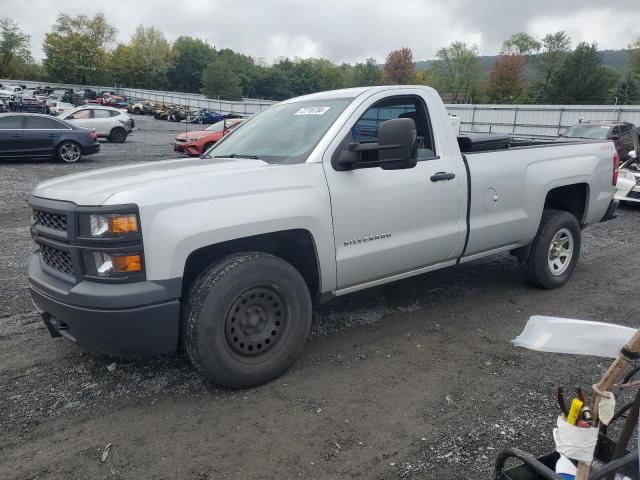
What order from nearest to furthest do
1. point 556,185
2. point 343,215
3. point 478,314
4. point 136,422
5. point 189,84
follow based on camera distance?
point 136,422
point 343,215
point 478,314
point 556,185
point 189,84

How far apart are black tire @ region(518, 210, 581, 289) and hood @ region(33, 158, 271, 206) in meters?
3.02

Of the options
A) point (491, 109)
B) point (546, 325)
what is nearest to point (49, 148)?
point (546, 325)

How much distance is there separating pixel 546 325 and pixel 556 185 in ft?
11.2

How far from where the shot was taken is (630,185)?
10.2 m

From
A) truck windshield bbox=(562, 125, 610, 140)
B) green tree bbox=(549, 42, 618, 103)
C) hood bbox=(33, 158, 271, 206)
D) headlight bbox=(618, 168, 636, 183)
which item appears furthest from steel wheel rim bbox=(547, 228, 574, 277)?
green tree bbox=(549, 42, 618, 103)

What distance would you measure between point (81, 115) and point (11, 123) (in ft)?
27.5

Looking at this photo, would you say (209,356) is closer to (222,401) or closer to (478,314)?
(222,401)

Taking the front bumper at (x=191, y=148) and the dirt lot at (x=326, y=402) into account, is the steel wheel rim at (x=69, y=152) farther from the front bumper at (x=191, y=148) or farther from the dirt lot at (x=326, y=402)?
the dirt lot at (x=326, y=402)

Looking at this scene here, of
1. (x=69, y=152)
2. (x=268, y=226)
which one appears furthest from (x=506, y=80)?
(x=268, y=226)

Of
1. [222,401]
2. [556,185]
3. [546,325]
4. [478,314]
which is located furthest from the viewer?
[556,185]

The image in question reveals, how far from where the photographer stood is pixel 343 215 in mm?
3686

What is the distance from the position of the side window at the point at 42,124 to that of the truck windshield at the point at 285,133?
13485 millimetres

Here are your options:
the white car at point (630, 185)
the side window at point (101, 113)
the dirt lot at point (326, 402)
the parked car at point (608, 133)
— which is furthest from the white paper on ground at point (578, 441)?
the side window at point (101, 113)

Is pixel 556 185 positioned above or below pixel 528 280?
above
